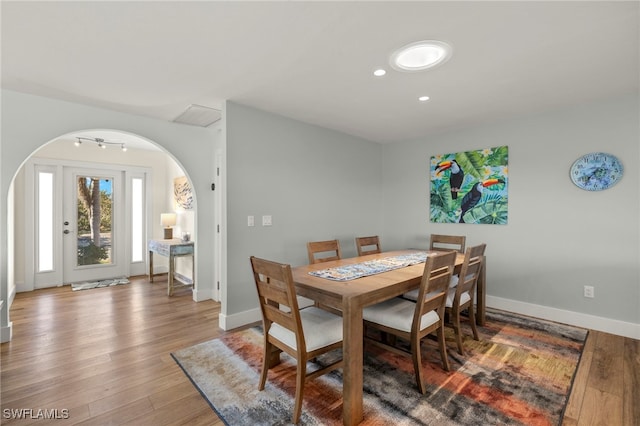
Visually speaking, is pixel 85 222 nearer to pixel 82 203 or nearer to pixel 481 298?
pixel 82 203

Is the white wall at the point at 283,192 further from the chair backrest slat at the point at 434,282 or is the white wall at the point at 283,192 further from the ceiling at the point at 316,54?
the chair backrest slat at the point at 434,282

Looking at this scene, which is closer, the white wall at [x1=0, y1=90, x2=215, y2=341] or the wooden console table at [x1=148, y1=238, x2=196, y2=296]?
the white wall at [x1=0, y1=90, x2=215, y2=341]

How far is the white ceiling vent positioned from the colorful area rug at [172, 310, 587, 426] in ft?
7.94

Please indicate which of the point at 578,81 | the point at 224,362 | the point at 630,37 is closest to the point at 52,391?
the point at 224,362

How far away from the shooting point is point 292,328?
1.71 metres

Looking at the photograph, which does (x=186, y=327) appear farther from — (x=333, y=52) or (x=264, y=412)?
(x=333, y=52)

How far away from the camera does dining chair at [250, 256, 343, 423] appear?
5.49ft

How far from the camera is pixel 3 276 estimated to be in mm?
2686

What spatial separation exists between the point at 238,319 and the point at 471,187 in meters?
3.24

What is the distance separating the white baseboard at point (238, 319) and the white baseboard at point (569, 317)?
113 inches

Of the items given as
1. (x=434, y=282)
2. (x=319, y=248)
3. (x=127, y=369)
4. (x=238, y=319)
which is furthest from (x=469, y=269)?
(x=127, y=369)

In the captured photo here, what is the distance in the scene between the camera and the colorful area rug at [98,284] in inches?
180

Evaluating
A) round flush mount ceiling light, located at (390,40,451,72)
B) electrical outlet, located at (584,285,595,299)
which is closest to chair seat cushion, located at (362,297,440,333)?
round flush mount ceiling light, located at (390,40,451,72)

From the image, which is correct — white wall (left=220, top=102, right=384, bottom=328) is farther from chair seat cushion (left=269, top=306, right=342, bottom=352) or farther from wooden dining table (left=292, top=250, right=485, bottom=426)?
chair seat cushion (left=269, top=306, right=342, bottom=352)
